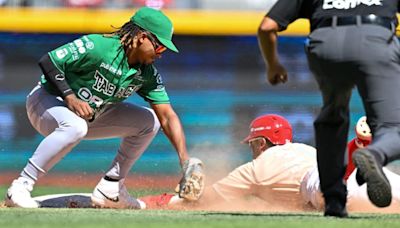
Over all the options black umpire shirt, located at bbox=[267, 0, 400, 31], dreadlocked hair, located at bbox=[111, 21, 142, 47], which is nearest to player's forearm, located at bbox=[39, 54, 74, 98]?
dreadlocked hair, located at bbox=[111, 21, 142, 47]

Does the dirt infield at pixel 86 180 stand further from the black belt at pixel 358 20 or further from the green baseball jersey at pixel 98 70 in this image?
the black belt at pixel 358 20

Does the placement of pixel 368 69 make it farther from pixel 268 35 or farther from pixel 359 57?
pixel 268 35

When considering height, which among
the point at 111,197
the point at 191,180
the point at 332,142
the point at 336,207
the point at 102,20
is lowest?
the point at 111,197

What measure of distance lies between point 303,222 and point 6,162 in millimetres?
4315

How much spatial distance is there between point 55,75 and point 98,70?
10.2 inches

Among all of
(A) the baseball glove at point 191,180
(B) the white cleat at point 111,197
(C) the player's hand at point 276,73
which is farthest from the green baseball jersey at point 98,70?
(C) the player's hand at point 276,73

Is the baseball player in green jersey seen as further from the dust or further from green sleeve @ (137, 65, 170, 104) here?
the dust

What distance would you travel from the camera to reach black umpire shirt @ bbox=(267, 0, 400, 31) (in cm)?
460

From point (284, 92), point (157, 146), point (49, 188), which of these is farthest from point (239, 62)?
point (49, 188)

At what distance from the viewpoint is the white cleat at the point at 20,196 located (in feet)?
19.7

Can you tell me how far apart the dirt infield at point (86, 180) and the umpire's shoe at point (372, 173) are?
396 centimetres

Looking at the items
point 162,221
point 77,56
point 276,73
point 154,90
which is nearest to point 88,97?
point 77,56

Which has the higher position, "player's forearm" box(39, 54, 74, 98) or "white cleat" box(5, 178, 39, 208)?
"player's forearm" box(39, 54, 74, 98)

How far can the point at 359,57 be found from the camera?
178 inches
